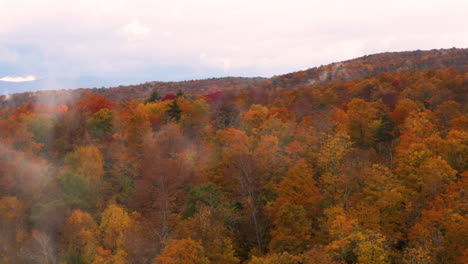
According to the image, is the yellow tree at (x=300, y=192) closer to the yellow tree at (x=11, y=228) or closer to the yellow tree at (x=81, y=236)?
the yellow tree at (x=81, y=236)

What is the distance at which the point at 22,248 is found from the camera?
123 ft

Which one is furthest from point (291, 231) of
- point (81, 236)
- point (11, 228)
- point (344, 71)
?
point (344, 71)

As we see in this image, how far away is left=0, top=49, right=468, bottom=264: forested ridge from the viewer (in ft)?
94.5

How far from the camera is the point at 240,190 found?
38.3 metres

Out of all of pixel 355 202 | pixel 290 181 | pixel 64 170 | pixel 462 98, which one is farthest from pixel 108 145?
pixel 462 98

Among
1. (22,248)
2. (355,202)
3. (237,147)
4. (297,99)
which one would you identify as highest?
(297,99)

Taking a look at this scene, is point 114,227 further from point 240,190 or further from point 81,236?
point 240,190

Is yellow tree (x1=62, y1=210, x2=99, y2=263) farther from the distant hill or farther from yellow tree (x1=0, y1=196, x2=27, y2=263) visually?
the distant hill

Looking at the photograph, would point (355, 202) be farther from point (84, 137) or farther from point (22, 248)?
point (84, 137)

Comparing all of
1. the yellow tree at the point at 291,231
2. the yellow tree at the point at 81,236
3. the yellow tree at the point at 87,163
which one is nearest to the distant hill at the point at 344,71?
the yellow tree at the point at 87,163

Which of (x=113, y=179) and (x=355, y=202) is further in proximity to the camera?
(x=113, y=179)

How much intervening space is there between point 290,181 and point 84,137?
4415cm

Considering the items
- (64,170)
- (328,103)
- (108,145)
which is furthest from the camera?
(328,103)

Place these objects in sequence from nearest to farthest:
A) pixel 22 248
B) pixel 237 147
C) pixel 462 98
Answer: pixel 22 248 < pixel 237 147 < pixel 462 98
